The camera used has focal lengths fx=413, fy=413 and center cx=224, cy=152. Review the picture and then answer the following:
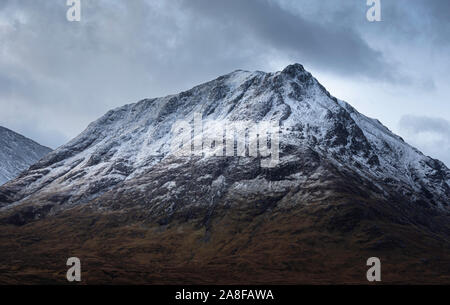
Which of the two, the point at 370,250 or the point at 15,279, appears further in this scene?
the point at 370,250

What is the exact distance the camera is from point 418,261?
17562 centimetres

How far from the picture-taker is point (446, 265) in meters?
173

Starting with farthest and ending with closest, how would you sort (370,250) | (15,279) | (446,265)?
(370,250), (446,265), (15,279)
